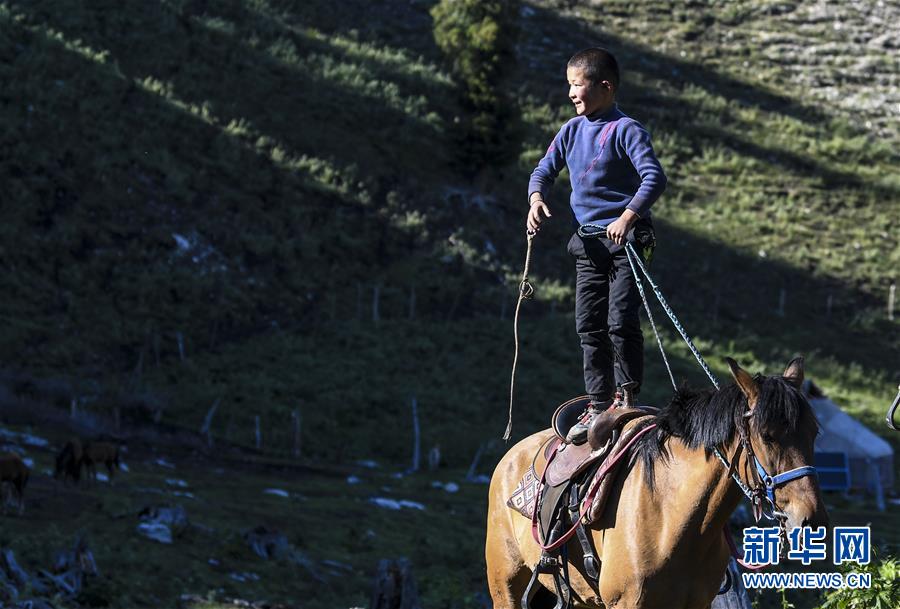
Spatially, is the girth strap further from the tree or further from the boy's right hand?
the tree

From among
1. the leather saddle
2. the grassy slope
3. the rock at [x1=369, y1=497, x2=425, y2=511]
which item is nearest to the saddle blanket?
the leather saddle

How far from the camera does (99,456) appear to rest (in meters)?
30.4

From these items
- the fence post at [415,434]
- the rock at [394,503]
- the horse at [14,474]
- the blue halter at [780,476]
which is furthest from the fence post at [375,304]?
the blue halter at [780,476]

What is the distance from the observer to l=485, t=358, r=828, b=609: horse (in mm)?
6008

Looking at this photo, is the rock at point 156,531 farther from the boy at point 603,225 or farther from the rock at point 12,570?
the boy at point 603,225

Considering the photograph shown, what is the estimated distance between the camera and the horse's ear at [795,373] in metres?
6.19

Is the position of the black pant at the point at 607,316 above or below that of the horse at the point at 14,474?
above

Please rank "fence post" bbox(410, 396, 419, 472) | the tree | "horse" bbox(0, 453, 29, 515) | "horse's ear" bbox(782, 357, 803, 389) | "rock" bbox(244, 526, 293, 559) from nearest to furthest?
"horse's ear" bbox(782, 357, 803, 389)
"rock" bbox(244, 526, 293, 559)
"horse" bbox(0, 453, 29, 515)
"fence post" bbox(410, 396, 419, 472)
the tree

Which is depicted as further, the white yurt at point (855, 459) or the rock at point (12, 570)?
the white yurt at point (855, 459)

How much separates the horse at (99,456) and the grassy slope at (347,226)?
32.7 feet

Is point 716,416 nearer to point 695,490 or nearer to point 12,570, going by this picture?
point 695,490

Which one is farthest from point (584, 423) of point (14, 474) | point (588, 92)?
point (14, 474)

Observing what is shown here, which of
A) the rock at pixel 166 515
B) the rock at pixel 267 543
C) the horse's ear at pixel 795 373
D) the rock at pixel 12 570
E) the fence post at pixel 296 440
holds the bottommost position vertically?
the fence post at pixel 296 440

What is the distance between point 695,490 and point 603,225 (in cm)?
190
